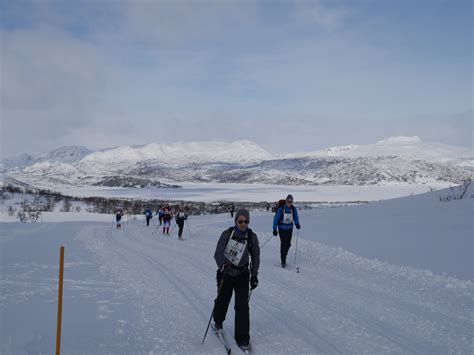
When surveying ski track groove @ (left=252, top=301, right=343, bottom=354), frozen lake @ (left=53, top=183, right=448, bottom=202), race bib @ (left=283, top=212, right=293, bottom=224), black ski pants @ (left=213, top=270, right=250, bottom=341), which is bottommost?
ski track groove @ (left=252, top=301, right=343, bottom=354)

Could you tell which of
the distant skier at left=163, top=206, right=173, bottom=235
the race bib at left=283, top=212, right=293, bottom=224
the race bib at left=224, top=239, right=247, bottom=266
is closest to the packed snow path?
the race bib at left=224, top=239, right=247, bottom=266

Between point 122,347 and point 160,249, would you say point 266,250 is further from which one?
point 122,347

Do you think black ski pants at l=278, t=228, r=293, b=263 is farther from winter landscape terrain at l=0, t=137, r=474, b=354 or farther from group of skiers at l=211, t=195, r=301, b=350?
group of skiers at l=211, t=195, r=301, b=350

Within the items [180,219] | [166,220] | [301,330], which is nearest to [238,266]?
[301,330]

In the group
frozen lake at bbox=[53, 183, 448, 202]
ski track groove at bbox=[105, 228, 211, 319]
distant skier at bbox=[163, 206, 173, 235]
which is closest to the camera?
ski track groove at bbox=[105, 228, 211, 319]

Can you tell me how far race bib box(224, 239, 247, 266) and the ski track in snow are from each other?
1.23 metres

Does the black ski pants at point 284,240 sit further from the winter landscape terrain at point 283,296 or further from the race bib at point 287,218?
the winter landscape terrain at point 283,296

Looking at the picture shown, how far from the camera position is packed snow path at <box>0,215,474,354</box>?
5.79 meters

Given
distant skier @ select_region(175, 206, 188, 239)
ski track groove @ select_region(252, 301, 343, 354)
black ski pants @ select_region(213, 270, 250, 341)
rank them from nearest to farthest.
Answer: ski track groove @ select_region(252, 301, 343, 354) → black ski pants @ select_region(213, 270, 250, 341) → distant skier @ select_region(175, 206, 188, 239)

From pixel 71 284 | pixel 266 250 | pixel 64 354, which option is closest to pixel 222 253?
pixel 64 354

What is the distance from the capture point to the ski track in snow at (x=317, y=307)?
5.83 metres

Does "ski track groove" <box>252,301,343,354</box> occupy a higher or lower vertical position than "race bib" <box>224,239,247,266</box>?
lower

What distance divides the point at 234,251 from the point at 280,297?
9.01ft

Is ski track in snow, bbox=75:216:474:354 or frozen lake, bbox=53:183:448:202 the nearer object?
ski track in snow, bbox=75:216:474:354
